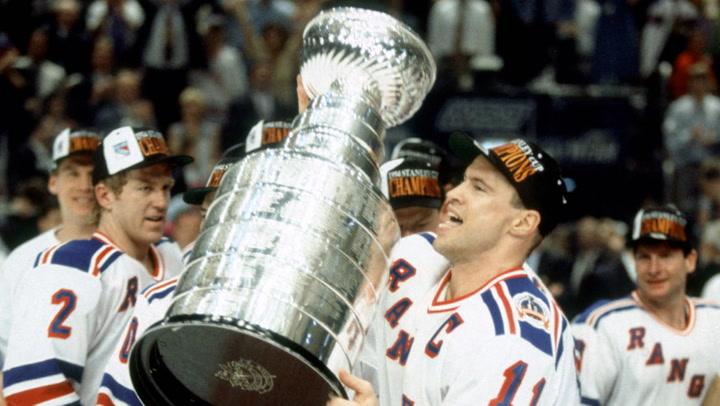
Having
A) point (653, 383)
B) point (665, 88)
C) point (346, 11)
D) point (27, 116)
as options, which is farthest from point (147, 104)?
point (346, 11)

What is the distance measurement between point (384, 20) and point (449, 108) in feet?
20.8

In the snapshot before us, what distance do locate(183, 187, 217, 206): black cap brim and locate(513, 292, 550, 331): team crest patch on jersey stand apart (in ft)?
4.99

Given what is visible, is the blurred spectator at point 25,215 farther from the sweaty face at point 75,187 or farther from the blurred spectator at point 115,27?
the blurred spectator at point 115,27

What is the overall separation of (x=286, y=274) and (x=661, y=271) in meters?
3.09

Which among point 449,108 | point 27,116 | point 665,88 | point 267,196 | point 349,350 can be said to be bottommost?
point 349,350

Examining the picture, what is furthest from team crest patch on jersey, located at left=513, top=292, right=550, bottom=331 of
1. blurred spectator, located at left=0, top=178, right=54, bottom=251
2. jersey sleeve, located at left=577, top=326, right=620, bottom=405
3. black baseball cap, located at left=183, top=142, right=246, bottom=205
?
blurred spectator, located at left=0, top=178, right=54, bottom=251

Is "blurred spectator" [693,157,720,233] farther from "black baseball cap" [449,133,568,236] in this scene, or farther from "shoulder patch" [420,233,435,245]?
"black baseball cap" [449,133,568,236]

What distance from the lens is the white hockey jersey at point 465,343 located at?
3.39 m

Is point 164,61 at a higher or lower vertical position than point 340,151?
higher

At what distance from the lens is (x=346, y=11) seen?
3457mm

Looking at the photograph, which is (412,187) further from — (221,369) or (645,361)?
(221,369)

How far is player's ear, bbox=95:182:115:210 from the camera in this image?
482cm

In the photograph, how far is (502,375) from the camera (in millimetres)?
3367

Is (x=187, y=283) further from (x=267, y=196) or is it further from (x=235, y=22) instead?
(x=235, y=22)
